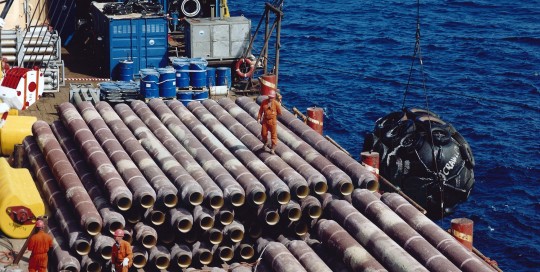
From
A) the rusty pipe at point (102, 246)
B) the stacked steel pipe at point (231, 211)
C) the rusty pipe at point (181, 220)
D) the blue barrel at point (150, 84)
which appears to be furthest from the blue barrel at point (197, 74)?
the rusty pipe at point (102, 246)

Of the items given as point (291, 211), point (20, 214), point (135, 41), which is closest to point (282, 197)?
A: point (291, 211)

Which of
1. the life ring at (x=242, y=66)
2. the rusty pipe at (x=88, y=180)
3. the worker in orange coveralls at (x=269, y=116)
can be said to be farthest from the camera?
the life ring at (x=242, y=66)

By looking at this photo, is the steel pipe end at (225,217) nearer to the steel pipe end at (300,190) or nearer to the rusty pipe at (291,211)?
the rusty pipe at (291,211)

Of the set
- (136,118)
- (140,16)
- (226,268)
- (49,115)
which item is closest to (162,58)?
(140,16)

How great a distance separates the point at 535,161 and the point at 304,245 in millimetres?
29747

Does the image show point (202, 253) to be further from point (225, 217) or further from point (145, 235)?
point (145, 235)

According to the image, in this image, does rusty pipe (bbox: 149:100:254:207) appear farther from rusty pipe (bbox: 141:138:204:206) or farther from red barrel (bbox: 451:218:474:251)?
red barrel (bbox: 451:218:474:251)

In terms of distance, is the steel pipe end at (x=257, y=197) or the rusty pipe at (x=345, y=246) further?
the steel pipe end at (x=257, y=197)

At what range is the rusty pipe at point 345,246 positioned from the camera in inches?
1055

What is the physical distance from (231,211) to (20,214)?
6.17 m

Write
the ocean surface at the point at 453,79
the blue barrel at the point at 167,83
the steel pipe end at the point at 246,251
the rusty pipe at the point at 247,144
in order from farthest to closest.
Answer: the ocean surface at the point at 453,79 → the blue barrel at the point at 167,83 → the rusty pipe at the point at 247,144 → the steel pipe end at the point at 246,251

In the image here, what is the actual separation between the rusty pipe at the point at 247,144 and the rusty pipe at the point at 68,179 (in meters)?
5.19

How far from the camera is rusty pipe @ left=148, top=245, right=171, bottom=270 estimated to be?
28.5 metres

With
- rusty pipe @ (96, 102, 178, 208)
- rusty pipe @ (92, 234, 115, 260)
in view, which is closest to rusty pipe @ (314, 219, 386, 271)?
rusty pipe @ (96, 102, 178, 208)
